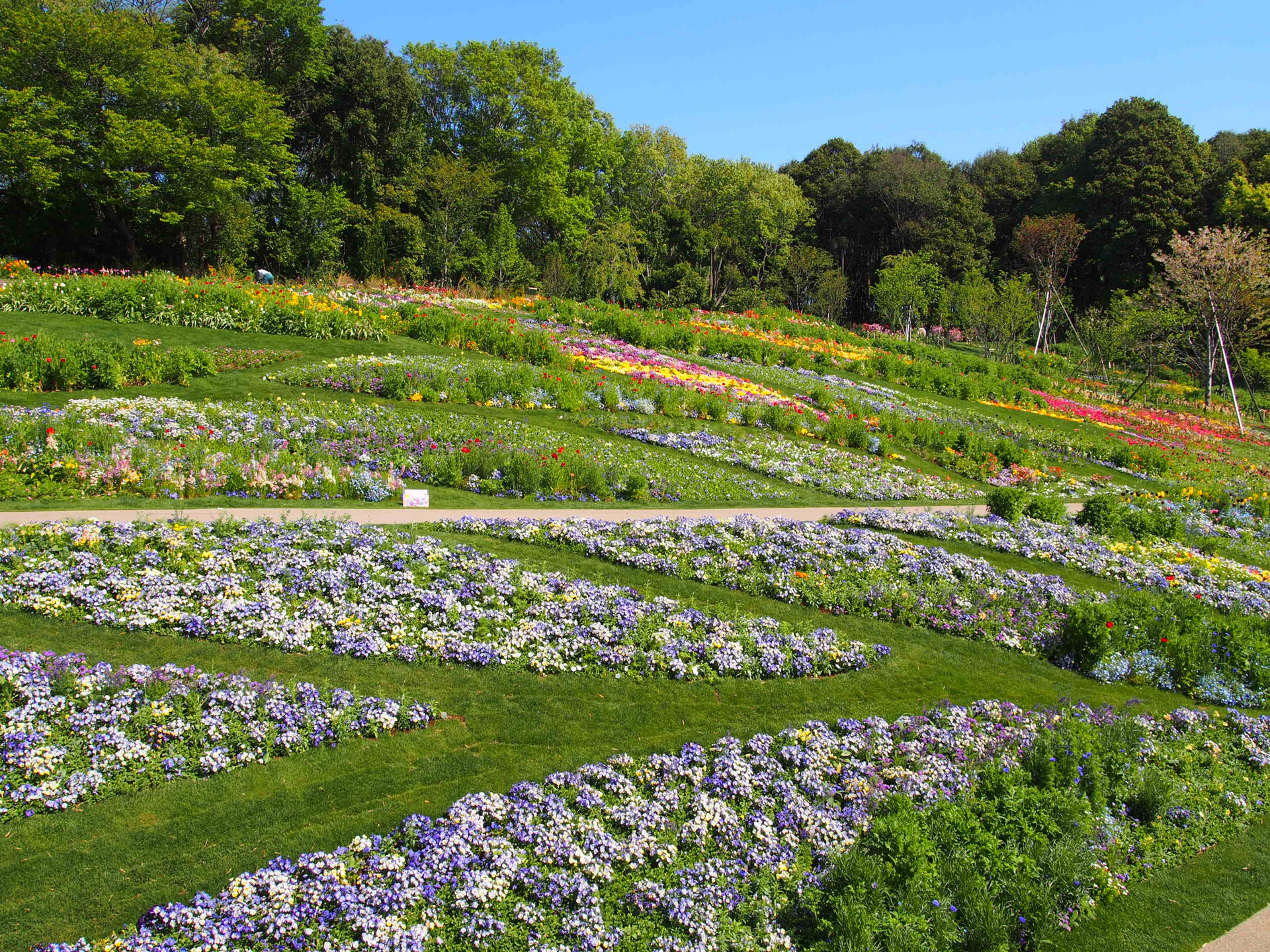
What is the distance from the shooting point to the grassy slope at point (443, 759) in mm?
4113

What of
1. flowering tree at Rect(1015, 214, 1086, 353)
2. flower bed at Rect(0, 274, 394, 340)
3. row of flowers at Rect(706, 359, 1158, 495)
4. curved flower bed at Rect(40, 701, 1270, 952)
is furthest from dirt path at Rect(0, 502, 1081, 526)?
flowering tree at Rect(1015, 214, 1086, 353)

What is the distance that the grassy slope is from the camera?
13.5ft

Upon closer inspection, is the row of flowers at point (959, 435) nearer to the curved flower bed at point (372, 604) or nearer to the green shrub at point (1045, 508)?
the green shrub at point (1045, 508)

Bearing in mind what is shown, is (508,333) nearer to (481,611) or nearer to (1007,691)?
(481,611)

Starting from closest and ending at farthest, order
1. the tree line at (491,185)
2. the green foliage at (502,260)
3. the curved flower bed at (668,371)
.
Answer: the curved flower bed at (668,371) < the tree line at (491,185) < the green foliage at (502,260)

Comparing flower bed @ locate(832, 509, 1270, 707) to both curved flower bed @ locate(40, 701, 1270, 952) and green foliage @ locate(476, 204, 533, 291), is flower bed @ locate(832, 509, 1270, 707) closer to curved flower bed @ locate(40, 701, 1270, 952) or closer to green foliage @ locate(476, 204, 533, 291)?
curved flower bed @ locate(40, 701, 1270, 952)

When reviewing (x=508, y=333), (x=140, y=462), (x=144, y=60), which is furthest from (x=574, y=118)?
(x=140, y=462)

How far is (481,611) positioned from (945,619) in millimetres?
5059

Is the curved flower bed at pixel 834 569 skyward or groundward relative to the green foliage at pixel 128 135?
groundward

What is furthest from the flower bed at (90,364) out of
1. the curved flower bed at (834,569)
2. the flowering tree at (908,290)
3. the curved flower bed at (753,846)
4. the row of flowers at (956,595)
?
the flowering tree at (908,290)

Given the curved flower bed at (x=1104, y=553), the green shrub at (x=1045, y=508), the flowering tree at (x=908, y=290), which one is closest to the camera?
the curved flower bed at (x=1104, y=553)

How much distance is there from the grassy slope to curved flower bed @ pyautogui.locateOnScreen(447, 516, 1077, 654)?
0.29 m

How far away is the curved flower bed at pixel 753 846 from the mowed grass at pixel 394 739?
0.25m

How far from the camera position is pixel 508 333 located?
18359 millimetres
